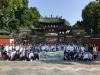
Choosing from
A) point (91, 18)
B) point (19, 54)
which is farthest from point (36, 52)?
point (91, 18)

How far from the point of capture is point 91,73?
25.7 metres

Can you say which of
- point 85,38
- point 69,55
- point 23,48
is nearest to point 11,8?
point 23,48

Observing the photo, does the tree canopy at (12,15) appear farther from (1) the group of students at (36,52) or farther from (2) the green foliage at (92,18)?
(2) the green foliage at (92,18)

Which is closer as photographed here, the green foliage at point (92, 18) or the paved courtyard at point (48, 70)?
the paved courtyard at point (48, 70)

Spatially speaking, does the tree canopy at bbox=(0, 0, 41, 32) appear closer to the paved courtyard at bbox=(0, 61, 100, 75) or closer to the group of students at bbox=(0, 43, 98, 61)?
the group of students at bbox=(0, 43, 98, 61)

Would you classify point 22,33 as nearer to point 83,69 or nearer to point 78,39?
point 78,39

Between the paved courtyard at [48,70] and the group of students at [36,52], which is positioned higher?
the group of students at [36,52]

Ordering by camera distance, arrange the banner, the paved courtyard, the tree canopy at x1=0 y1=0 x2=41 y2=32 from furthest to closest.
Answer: the tree canopy at x1=0 y1=0 x2=41 y2=32
the banner
the paved courtyard

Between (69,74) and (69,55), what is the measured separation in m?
10.4

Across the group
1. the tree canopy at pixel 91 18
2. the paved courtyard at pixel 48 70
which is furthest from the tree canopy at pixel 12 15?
the paved courtyard at pixel 48 70

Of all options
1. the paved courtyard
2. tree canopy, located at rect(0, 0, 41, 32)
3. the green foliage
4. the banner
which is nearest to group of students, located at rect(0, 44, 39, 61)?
the banner

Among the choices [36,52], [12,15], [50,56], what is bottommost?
[50,56]

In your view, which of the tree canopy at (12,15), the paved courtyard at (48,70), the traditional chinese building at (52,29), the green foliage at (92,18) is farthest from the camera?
the traditional chinese building at (52,29)

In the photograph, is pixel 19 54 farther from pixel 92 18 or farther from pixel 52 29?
pixel 52 29
